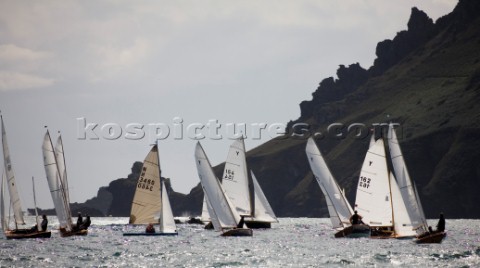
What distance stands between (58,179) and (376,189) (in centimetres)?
2959

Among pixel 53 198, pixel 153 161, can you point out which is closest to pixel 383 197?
pixel 153 161

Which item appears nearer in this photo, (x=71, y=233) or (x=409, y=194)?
(x=409, y=194)

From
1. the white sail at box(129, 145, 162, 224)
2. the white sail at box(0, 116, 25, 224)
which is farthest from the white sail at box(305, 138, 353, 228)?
the white sail at box(0, 116, 25, 224)

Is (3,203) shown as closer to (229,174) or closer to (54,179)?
(54,179)

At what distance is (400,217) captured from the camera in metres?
77.1

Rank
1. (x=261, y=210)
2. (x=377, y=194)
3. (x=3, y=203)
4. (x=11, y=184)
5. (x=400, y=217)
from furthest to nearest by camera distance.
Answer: (x=261, y=210)
(x=3, y=203)
(x=11, y=184)
(x=377, y=194)
(x=400, y=217)

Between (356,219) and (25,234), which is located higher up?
(356,219)

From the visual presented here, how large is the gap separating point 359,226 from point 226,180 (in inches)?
1112

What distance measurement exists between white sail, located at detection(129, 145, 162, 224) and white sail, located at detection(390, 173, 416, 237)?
81.7 ft

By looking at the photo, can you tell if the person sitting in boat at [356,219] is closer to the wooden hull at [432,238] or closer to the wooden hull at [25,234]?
the wooden hull at [432,238]

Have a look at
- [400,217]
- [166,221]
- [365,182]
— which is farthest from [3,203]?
[400,217]

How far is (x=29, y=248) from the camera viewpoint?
71.2 meters

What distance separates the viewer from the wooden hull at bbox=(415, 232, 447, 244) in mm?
71750

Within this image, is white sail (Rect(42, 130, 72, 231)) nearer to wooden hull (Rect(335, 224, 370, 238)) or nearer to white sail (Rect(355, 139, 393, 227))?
wooden hull (Rect(335, 224, 370, 238))
